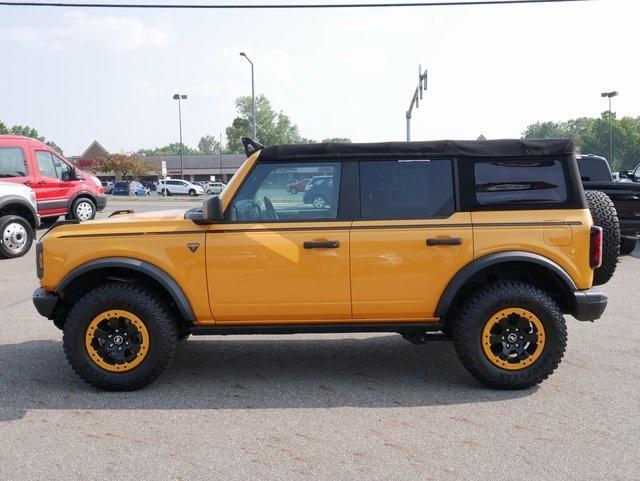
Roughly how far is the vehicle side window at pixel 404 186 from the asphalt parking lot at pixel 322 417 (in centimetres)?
139

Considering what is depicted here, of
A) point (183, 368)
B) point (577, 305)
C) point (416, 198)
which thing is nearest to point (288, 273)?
point (416, 198)

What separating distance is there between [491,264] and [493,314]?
0.38 metres

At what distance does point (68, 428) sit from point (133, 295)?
108 centimetres

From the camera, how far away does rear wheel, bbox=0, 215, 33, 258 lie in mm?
12078

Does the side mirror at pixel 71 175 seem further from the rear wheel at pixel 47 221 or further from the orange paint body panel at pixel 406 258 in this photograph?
the orange paint body panel at pixel 406 258

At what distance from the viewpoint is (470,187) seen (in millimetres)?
4777

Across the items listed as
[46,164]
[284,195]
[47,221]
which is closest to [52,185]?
[46,164]

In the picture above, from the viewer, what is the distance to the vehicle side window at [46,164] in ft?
50.9

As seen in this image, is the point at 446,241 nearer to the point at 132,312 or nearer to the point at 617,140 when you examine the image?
the point at 132,312

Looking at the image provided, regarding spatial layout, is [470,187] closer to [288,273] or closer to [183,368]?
[288,273]

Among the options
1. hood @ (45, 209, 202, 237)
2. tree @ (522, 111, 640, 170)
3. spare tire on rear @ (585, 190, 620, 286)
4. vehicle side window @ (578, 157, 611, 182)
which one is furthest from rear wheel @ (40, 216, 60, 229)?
tree @ (522, 111, 640, 170)

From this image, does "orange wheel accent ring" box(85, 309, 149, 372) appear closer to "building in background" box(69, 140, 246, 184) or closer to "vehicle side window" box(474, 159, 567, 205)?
"vehicle side window" box(474, 159, 567, 205)

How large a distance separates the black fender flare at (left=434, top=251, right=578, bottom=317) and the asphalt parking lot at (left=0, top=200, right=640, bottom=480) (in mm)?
740

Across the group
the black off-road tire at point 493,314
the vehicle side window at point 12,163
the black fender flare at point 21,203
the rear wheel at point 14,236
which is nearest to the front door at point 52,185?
the vehicle side window at point 12,163
